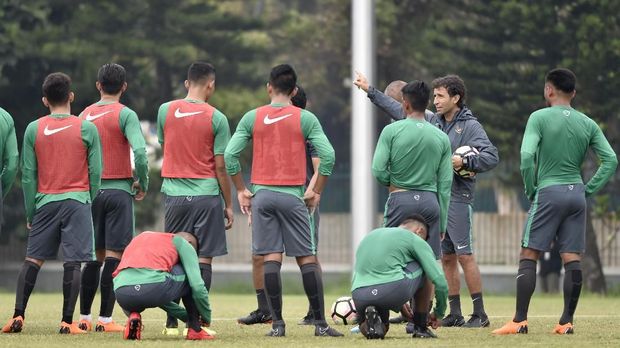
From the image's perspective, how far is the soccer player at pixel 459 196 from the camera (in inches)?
533

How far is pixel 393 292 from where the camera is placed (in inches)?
447

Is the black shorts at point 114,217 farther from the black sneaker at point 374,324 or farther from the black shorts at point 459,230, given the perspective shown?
the black shorts at point 459,230

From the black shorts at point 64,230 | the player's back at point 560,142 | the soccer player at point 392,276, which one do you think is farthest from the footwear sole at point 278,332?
the player's back at point 560,142

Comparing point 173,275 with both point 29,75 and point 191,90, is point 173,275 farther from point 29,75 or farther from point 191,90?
point 29,75

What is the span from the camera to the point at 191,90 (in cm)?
1267

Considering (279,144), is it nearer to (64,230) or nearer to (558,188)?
(64,230)

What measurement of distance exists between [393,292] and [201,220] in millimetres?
2092

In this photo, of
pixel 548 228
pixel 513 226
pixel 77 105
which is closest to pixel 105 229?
pixel 548 228

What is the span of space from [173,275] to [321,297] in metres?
1.39

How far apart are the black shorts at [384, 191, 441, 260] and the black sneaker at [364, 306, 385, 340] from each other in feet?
3.03

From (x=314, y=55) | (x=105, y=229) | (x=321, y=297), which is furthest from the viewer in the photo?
(x=314, y=55)

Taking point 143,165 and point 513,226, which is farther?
point 513,226

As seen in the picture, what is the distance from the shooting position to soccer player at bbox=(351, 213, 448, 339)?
1135 centimetres

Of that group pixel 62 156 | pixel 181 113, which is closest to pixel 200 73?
pixel 181 113
